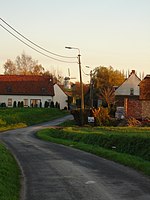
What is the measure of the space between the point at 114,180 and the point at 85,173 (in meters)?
1.94

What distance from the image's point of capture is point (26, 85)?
92500 millimetres

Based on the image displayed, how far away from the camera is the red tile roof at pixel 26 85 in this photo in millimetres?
90875

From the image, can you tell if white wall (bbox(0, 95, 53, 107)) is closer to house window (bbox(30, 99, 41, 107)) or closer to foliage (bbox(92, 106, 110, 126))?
house window (bbox(30, 99, 41, 107))

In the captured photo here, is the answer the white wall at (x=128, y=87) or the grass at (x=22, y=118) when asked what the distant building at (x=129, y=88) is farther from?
the grass at (x=22, y=118)

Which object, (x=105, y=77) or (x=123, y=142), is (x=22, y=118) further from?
(x=105, y=77)

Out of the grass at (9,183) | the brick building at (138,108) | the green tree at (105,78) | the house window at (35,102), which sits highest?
the green tree at (105,78)

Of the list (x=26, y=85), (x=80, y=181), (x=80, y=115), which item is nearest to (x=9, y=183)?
(x=80, y=181)

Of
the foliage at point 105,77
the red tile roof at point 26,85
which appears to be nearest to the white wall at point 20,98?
the red tile roof at point 26,85

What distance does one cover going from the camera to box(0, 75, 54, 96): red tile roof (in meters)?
90.9

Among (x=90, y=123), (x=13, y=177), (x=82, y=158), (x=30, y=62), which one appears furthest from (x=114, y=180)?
(x=30, y=62)

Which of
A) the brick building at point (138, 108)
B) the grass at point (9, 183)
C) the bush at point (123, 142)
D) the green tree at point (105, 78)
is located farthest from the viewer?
the green tree at point (105, 78)

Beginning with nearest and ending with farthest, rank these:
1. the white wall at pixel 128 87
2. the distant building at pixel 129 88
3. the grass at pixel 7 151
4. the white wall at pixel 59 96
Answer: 1. the grass at pixel 7 151
2. the distant building at pixel 129 88
3. the white wall at pixel 128 87
4. the white wall at pixel 59 96

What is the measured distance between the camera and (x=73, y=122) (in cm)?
5700

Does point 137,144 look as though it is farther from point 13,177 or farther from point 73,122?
point 73,122
